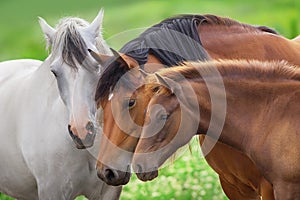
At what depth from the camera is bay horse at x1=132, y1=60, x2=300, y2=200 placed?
4.33 m

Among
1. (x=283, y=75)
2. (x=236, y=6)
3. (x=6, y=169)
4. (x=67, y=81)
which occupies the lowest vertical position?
(x=236, y=6)

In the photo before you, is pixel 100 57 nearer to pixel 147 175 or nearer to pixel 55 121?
pixel 55 121

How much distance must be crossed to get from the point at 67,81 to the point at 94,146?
0.50 m

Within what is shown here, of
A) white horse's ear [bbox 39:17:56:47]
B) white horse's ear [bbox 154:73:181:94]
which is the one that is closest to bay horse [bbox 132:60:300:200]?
white horse's ear [bbox 154:73:181:94]

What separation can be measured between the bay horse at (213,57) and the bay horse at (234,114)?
9.8 inches

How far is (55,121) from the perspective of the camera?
5.66 metres

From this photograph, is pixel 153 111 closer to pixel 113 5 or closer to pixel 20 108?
pixel 20 108

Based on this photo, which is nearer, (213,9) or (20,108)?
(20,108)

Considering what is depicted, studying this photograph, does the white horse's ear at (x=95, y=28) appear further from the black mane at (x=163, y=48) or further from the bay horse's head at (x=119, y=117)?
the bay horse's head at (x=119, y=117)

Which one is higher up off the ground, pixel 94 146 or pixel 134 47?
pixel 134 47

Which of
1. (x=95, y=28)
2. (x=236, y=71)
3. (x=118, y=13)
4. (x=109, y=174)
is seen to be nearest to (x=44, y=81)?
(x=95, y=28)

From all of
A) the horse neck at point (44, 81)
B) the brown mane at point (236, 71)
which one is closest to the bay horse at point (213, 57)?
the brown mane at point (236, 71)

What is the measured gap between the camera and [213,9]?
14.6m

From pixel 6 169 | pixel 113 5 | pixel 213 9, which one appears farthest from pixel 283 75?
pixel 113 5
